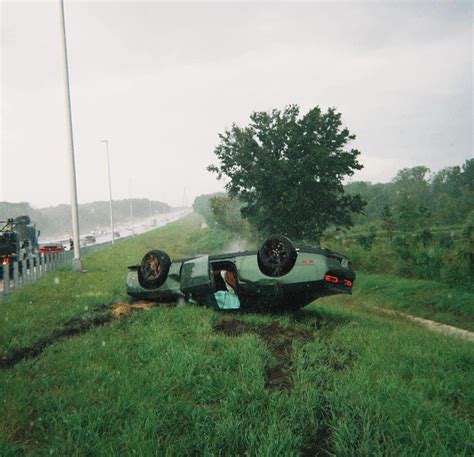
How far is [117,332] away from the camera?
19.6ft

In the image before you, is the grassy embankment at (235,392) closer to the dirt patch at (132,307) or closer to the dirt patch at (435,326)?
the dirt patch at (132,307)

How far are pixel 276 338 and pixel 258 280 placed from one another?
1380 mm

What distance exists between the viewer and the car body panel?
255 inches

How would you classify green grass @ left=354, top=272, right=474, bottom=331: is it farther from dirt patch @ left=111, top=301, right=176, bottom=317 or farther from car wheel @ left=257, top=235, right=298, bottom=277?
dirt patch @ left=111, top=301, right=176, bottom=317

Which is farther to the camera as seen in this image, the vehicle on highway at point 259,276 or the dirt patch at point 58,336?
the vehicle on highway at point 259,276

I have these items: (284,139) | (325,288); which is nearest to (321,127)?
(284,139)

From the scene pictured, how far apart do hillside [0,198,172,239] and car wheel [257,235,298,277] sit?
110699mm

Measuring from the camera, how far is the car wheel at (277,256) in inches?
259

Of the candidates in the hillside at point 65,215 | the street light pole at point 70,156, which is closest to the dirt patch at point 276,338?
the street light pole at point 70,156

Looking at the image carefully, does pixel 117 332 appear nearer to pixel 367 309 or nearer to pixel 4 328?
pixel 4 328

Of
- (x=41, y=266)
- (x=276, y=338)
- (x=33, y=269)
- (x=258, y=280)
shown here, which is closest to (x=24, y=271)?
(x=33, y=269)

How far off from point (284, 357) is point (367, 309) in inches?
305

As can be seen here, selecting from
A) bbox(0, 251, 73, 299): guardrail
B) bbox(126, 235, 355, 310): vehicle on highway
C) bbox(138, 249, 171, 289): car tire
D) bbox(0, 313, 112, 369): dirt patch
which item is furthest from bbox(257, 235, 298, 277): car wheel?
bbox(0, 251, 73, 299): guardrail

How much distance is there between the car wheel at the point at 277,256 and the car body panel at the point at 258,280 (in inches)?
3.7
